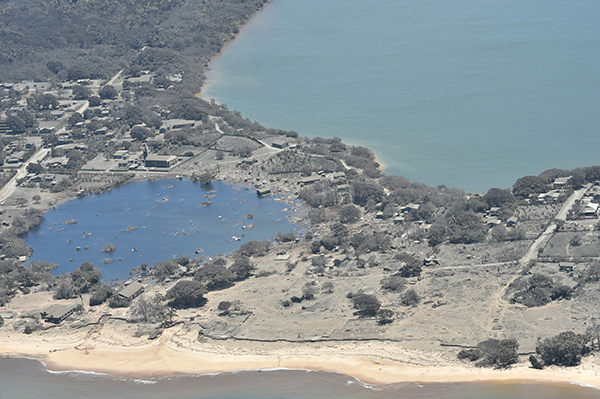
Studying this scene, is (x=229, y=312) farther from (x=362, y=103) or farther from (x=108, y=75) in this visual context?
(x=108, y=75)

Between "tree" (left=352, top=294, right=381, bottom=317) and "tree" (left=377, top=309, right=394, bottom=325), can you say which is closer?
"tree" (left=377, top=309, right=394, bottom=325)

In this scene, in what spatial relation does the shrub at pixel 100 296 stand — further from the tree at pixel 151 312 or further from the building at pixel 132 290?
the tree at pixel 151 312

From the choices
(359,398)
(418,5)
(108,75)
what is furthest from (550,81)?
(359,398)

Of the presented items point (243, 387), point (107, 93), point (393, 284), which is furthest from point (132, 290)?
point (107, 93)

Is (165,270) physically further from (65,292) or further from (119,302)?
(65,292)

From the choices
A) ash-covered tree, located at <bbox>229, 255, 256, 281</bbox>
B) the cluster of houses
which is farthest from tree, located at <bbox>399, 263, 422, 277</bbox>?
the cluster of houses

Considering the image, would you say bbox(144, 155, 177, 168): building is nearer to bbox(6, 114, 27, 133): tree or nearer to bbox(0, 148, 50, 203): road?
bbox(0, 148, 50, 203): road

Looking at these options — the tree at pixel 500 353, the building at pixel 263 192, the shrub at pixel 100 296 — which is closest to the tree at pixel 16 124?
the building at pixel 263 192
